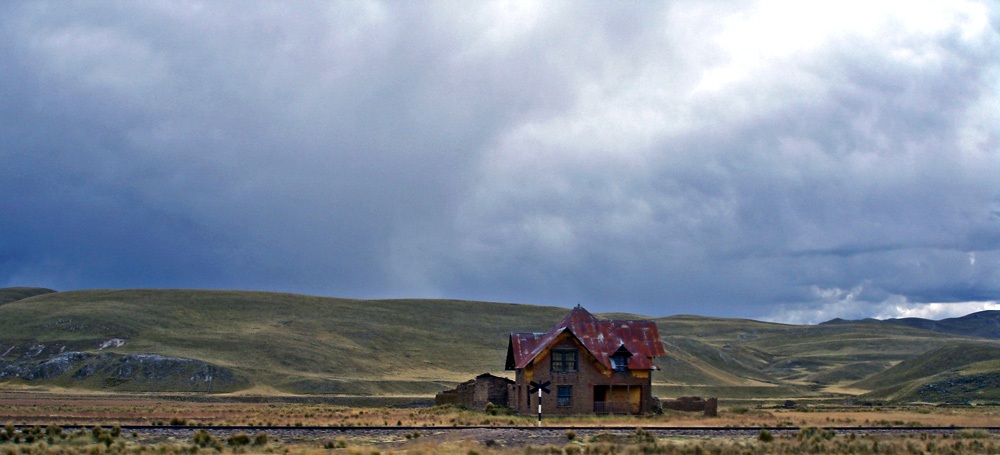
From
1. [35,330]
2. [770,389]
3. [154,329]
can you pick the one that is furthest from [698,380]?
[35,330]

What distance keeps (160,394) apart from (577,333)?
1903 inches

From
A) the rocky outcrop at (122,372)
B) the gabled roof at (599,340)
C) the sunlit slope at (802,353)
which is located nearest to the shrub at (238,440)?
the gabled roof at (599,340)

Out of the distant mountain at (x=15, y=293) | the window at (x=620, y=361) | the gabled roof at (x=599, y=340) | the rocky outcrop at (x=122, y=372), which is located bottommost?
the rocky outcrop at (x=122, y=372)

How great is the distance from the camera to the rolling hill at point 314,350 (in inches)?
3388

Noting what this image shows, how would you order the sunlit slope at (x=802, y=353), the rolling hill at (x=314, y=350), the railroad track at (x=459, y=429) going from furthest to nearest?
the sunlit slope at (x=802, y=353), the rolling hill at (x=314, y=350), the railroad track at (x=459, y=429)

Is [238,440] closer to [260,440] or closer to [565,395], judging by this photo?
[260,440]

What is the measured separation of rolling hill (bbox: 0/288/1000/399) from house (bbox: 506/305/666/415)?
145 feet

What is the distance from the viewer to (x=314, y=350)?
10262 centimetres

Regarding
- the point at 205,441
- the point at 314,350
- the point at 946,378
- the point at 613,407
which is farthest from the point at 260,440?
the point at 314,350

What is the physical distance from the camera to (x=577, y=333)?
4425 centimetres

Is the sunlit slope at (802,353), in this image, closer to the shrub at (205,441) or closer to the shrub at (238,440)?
the shrub at (238,440)

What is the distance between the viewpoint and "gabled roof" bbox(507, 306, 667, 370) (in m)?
42.5

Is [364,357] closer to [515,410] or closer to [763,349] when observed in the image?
[515,410]

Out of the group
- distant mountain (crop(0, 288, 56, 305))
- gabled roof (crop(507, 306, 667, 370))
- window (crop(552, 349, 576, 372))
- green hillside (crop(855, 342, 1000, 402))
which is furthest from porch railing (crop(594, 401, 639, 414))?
distant mountain (crop(0, 288, 56, 305))
